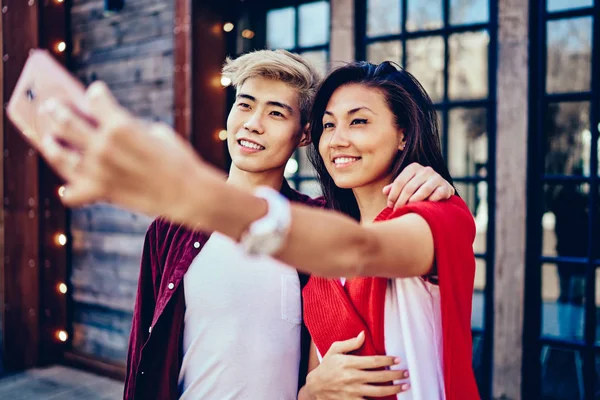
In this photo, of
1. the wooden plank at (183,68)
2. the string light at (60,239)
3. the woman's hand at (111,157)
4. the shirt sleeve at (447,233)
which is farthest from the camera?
the string light at (60,239)

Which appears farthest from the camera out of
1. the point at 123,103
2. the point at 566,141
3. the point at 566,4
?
the point at 123,103

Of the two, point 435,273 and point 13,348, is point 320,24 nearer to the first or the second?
point 435,273

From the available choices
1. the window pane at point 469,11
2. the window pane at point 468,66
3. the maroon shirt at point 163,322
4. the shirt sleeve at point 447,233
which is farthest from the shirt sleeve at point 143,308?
the window pane at point 469,11

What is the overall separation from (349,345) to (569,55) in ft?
8.02

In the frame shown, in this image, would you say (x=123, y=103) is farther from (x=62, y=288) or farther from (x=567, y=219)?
(x=567, y=219)

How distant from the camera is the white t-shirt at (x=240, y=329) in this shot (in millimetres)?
1692

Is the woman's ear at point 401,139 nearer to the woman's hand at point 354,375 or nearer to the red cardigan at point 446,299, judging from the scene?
the red cardigan at point 446,299

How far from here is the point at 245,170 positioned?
185 cm

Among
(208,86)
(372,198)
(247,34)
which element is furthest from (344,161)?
(247,34)

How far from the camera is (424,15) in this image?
3326 millimetres

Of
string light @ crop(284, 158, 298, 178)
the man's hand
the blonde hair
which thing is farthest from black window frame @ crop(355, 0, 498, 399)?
the man's hand

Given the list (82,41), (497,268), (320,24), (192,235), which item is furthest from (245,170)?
(82,41)

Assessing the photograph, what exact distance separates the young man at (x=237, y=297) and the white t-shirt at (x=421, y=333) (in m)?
0.57

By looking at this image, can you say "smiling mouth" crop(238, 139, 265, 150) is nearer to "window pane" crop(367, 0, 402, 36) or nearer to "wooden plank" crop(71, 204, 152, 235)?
"window pane" crop(367, 0, 402, 36)
